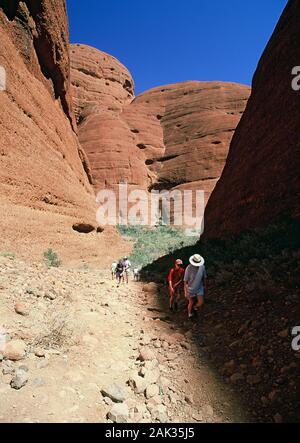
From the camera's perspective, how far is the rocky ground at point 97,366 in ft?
8.61

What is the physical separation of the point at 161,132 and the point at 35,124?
32.1 meters

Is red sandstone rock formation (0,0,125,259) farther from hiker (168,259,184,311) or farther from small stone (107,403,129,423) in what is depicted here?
small stone (107,403,129,423)

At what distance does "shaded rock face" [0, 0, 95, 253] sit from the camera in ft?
35.7

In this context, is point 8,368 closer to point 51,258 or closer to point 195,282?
point 195,282

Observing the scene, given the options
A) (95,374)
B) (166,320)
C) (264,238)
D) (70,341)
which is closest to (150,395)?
(95,374)

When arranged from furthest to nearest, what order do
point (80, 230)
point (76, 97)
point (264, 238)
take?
point (76, 97) < point (80, 230) < point (264, 238)

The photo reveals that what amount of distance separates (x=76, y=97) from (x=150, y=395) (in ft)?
173

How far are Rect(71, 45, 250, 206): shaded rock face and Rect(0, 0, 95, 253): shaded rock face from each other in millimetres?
17840

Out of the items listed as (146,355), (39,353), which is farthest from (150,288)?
(39,353)

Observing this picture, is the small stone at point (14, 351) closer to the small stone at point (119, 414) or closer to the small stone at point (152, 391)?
the small stone at point (119, 414)

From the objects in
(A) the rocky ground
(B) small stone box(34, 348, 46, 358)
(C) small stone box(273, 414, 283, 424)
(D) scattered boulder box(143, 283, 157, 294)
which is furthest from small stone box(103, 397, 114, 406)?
A: (D) scattered boulder box(143, 283, 157, 294)

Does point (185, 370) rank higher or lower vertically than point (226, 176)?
lower

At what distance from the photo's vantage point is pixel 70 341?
3680 millimetres

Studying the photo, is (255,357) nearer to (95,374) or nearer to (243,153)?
(95,374)
